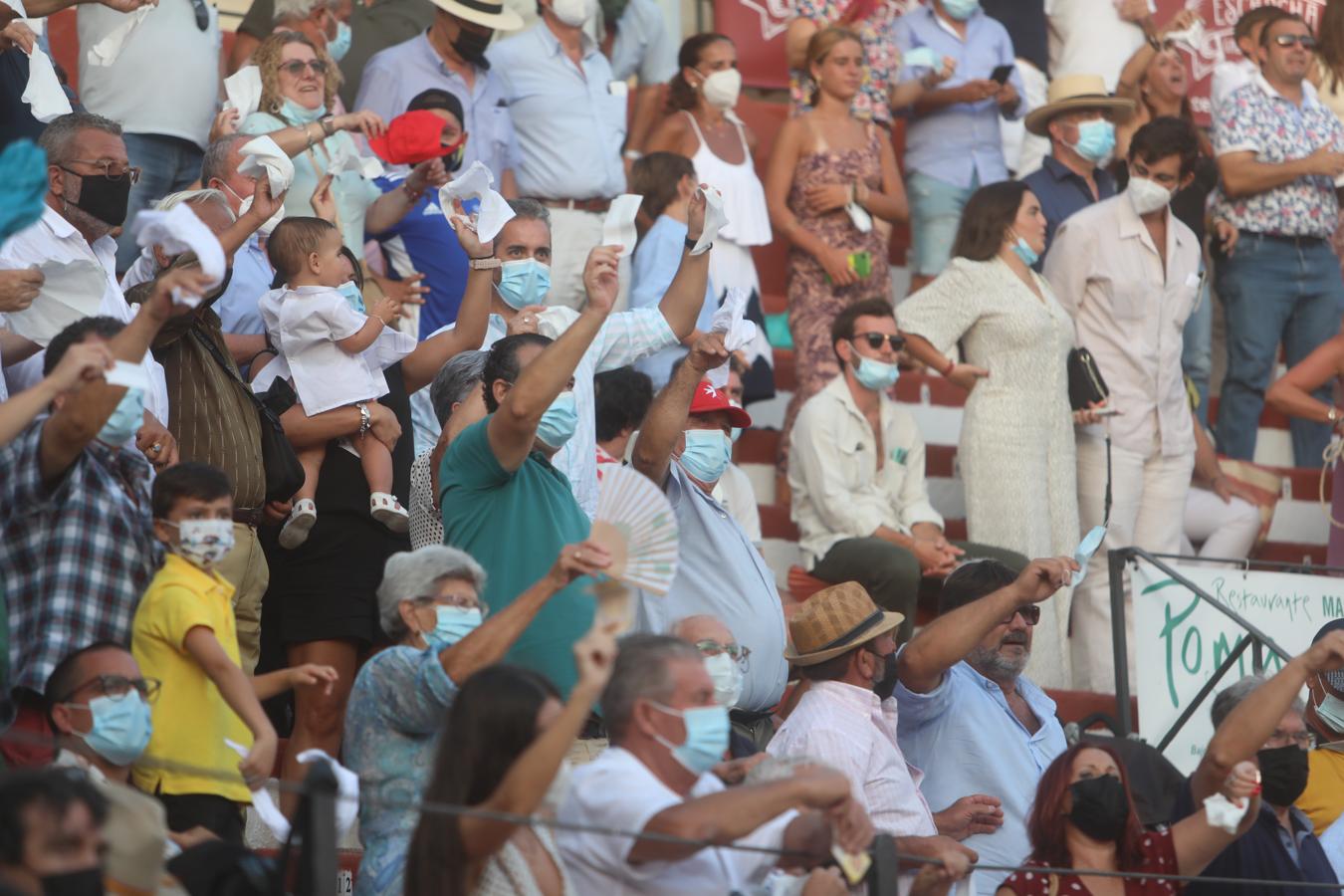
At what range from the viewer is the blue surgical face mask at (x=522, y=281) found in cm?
717

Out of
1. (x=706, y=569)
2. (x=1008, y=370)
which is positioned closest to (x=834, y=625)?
(x=706, y=569)

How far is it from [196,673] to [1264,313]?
682 cm

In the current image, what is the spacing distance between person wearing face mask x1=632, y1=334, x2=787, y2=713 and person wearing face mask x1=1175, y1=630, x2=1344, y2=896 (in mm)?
1198

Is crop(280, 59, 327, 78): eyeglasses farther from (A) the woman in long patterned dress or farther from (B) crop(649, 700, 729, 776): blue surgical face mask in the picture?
(B) crop(649, 700, 729, 776): blue surgical face mask

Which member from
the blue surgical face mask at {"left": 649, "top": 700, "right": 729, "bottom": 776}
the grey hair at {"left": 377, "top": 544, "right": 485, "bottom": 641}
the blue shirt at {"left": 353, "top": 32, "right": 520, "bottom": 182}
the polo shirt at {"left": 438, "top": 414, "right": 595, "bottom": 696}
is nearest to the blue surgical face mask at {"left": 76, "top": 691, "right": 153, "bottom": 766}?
the grey hair at {"left": 377, "top": 544, "right": 485, "bottom": 641}

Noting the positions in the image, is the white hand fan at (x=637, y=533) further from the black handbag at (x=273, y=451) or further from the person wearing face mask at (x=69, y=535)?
the black handbag at (x=273, y=451)

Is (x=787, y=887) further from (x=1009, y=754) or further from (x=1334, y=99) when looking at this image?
(x=1334, y=99)

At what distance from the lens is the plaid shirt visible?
16.7 feet

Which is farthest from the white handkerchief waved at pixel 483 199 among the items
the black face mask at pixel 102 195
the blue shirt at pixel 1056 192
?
the blue shirt at pixel 1056 192

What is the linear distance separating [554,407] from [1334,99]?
7.45 m

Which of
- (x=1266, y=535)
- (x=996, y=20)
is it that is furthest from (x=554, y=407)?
(x=996, y=20)

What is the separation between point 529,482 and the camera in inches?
224

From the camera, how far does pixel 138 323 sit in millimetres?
4988

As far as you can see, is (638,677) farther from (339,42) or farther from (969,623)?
(339,42)
